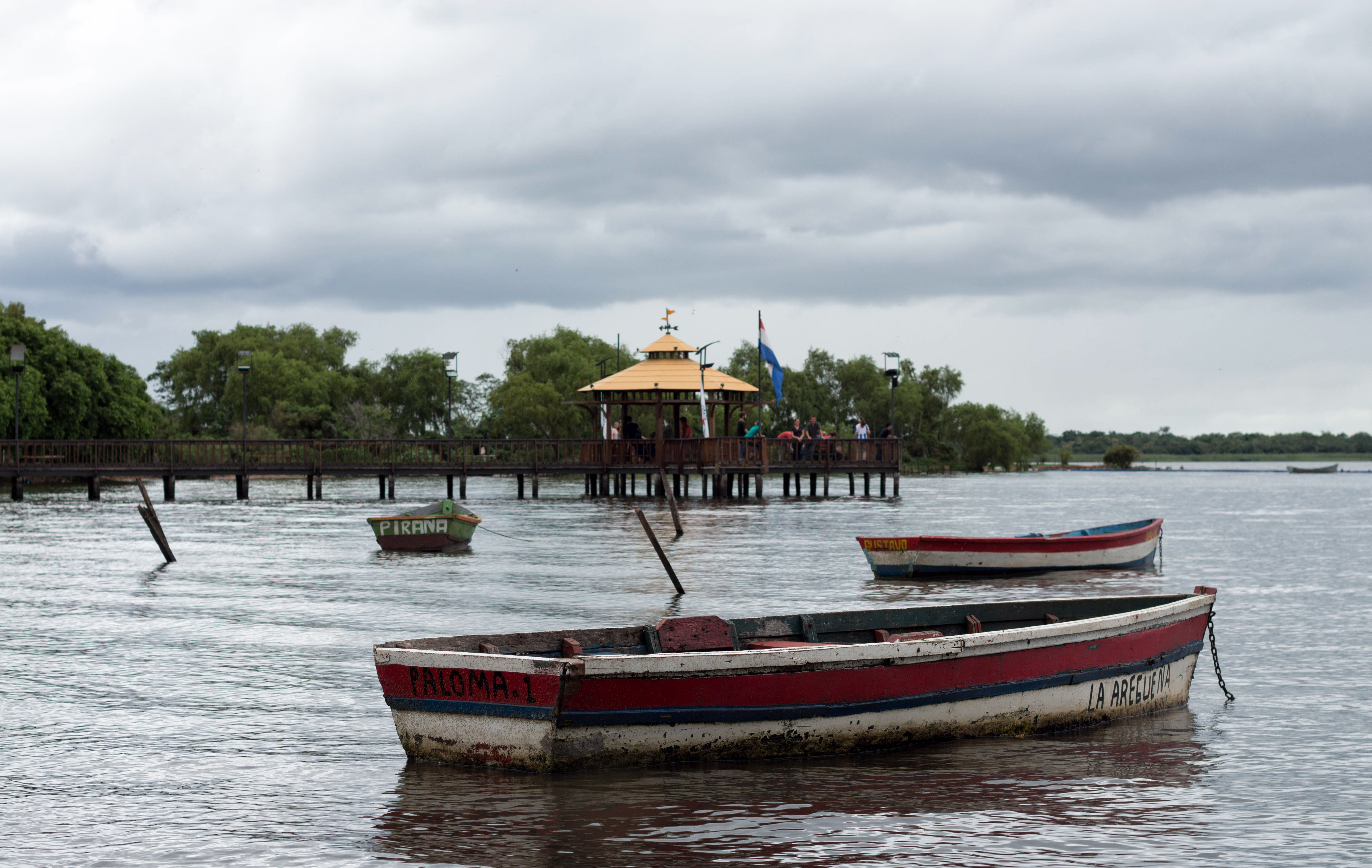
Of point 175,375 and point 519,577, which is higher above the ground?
point 175,375

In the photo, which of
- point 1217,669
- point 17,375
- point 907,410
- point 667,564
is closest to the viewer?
point 1217,669

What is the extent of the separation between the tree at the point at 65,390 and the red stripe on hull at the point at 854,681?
6251 centimetres

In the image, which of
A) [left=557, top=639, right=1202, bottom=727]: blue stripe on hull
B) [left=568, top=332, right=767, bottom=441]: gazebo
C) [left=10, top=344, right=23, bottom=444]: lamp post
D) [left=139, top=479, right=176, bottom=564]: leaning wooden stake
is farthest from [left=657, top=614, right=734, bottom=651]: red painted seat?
[left=10, top=344, right=23, bottom=444]: lamp post

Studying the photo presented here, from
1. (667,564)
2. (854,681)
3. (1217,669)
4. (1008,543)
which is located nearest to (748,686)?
(854,681)

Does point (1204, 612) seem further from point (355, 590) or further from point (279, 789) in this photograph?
point (355, 590)

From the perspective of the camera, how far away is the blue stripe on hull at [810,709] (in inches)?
Result: 334

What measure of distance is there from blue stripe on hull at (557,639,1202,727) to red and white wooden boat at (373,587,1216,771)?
0.01 metres

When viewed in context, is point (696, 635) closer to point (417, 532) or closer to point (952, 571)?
point (952, 571)

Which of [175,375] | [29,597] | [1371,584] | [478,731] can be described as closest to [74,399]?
[175,375]

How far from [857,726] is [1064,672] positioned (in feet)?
6.30

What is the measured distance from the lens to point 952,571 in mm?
22516

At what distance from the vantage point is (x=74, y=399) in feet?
230

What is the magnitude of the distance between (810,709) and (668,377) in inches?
1532

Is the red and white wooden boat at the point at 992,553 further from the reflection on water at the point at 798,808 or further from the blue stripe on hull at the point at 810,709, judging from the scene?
the reflection on water at the point at 798,808
